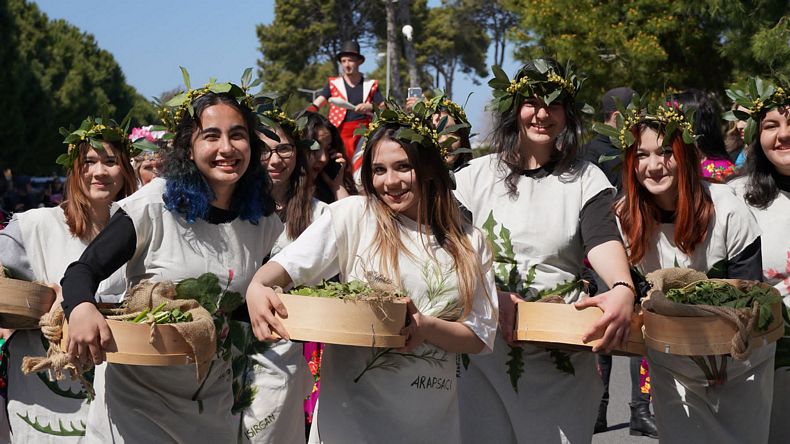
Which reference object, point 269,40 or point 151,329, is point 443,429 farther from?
point 269,40

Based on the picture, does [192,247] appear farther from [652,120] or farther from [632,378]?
[632,378]

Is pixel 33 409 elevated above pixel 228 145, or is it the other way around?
pixel 228 145

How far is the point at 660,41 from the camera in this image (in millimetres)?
22344

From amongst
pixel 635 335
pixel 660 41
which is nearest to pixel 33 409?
pixel 635 335

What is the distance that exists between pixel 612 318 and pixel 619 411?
208 inches

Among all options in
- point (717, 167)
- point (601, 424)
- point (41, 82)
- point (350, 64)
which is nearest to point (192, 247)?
point (717, 167)

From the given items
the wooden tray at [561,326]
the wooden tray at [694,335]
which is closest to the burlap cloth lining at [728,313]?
the wooden tray at [694,335]

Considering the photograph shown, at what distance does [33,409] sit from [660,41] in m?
18.3

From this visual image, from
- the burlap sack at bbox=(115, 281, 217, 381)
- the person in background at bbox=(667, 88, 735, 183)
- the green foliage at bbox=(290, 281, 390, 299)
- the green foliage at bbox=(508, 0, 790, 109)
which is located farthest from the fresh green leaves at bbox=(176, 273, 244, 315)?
the green foliage at bbox=(508, 0, 790, 109)

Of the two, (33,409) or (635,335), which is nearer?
(635,335)

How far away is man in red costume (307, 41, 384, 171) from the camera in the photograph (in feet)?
42.3

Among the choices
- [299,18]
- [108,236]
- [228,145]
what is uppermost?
[299,18]

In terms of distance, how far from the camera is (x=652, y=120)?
17.5 feet

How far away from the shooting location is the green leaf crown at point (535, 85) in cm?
540
